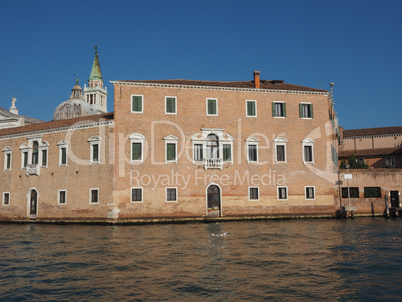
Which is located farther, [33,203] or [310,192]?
[33,203]

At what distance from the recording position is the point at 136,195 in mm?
23156

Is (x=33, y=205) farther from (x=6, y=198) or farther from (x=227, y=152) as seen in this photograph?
(x=227, y=152)

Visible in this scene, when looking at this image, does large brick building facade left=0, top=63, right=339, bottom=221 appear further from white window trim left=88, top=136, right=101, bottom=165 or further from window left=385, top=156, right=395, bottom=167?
window left=385, top=156, right=395, bottom=167

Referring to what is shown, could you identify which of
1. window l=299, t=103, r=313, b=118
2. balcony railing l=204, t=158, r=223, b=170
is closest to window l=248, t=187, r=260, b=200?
balcony railing l=204, t=158, r=223, b=170

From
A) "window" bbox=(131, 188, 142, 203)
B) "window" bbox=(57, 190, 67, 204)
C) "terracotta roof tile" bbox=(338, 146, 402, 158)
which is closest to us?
"window" bbox=(131, 188, 142, 203)

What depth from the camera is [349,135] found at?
45.0 meters

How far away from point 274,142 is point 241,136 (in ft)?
7.87

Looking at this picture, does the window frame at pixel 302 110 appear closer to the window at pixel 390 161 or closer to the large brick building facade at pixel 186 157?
the large brick building facade at pixel 186 157

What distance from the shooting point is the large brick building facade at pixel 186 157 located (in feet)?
76.7

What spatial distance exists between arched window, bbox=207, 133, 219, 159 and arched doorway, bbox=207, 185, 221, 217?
2.09 meters

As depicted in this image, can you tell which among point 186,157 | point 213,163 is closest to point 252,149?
point 213,163

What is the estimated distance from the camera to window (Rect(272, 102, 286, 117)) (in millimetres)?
25391

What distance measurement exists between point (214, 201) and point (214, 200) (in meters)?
0.07

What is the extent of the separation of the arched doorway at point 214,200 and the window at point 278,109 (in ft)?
22.0
